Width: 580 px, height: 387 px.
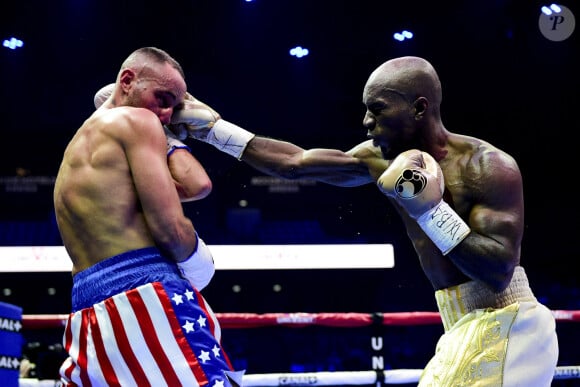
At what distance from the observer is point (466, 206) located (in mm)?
2266

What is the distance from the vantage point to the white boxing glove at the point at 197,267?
1.82m

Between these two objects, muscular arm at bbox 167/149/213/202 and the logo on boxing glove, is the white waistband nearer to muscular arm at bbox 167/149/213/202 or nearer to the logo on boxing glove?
the logo on boxing glove

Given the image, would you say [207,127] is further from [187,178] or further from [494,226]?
[494,226]

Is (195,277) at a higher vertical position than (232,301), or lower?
lower

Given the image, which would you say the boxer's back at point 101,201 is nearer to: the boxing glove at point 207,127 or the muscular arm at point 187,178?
the muscular arm at point 187,178

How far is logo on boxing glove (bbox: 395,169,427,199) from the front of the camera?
6.82ft

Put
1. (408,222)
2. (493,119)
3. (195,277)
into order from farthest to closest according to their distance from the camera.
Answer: (493,119)
(408,222)
(195,277)

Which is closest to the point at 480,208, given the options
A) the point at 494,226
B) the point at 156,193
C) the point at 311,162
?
the point at 494,226

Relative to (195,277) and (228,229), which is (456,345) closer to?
(195,277)

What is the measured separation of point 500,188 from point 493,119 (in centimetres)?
762

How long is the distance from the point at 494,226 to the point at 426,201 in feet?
0.76

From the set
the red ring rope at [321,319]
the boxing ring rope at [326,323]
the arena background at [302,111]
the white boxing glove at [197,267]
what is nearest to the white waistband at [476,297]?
the white boxing glove at [197,267]

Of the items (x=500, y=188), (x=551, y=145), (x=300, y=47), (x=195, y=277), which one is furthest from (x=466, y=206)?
(x=551, y=145)

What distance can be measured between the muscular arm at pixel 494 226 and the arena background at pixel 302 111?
550cm
